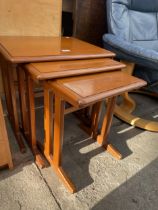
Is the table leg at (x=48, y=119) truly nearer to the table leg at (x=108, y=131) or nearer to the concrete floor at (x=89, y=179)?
the concrete floor at (x=89, y=179)

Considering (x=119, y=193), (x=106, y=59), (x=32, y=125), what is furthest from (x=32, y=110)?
(x=119, y=193)

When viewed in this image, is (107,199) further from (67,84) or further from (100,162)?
(67,84)

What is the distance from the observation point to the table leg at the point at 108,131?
3.81 feet

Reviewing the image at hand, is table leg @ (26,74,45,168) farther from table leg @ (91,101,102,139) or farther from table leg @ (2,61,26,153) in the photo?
table leg @ (91,101,102,139)

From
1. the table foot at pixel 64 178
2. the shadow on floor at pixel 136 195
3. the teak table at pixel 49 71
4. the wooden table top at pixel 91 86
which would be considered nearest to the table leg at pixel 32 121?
the teak table at pixel 49 71

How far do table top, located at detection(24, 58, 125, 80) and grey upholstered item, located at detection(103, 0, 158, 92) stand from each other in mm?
293

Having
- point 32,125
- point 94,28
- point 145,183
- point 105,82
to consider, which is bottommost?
point 145,183

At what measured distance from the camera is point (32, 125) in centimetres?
109

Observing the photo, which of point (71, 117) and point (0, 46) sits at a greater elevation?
point (0, 46)

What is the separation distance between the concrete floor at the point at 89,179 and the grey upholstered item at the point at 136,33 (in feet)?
1.94

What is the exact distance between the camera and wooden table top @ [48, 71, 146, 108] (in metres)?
0.72

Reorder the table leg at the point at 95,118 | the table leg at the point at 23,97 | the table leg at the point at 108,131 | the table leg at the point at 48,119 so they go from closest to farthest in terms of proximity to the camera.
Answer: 1. the table leg at the point at 48,119
2. the table leg at the point at 23,97
3. the table leg at the point at 108,131
4. the table leg at the point at 95,118

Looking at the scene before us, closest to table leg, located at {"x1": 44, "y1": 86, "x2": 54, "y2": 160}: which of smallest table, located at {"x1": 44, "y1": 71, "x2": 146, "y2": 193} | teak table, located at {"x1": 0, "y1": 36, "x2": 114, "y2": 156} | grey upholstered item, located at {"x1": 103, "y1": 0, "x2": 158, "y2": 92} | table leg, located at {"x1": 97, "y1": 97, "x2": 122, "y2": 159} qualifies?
smallest table, located at {"x1": 44, "y1": 71, "x2": 146, "y2": 193}

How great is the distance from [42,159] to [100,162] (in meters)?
0.38
